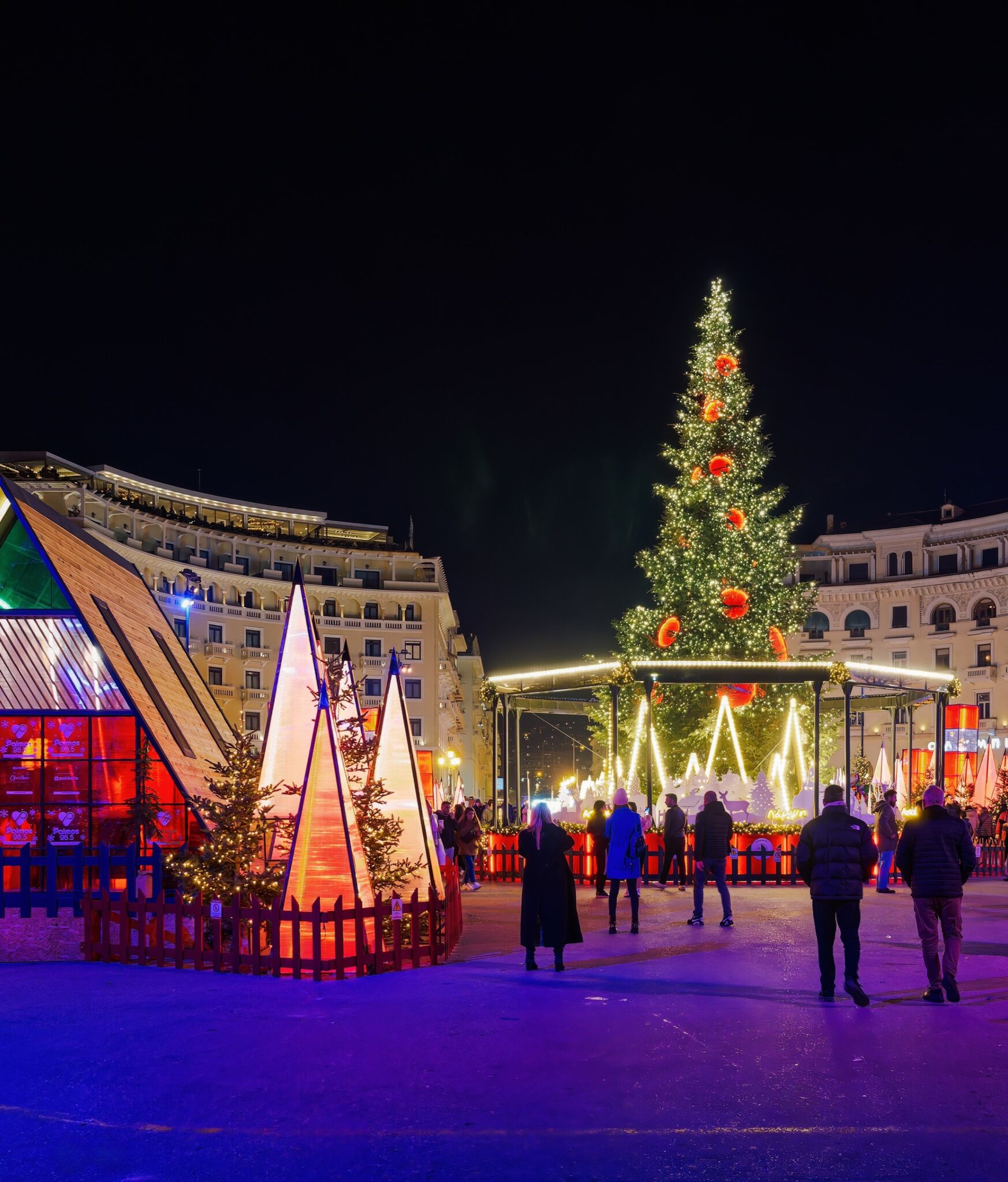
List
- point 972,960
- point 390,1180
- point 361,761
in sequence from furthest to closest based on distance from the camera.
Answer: point 361,761, point 972,960, point 390,1180

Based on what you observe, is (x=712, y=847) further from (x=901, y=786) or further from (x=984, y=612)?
(x=984, y=612)

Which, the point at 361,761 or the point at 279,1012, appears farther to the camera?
the point at 361,761

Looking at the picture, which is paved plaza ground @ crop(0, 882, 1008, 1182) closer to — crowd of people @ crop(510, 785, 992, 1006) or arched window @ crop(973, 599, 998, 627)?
crowd of people @ crop(510, 785, 992, 1006)

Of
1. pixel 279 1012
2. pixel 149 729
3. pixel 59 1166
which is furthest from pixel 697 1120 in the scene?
pixel 149 729

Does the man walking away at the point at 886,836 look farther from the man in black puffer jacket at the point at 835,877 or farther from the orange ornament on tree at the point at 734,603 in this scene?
the man in black puffer jacket at the point at 835,877

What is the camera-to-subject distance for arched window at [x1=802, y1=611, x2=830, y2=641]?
74.8 m

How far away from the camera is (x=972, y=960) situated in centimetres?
1238

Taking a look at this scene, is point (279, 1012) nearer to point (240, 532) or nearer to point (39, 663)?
point (39, 663)

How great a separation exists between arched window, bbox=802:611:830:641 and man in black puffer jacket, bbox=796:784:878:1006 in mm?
66003

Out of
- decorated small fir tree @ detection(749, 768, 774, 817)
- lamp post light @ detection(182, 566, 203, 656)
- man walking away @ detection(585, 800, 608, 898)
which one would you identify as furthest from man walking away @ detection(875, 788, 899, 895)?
lamp post light @ detection(182, 566, 203, 656)

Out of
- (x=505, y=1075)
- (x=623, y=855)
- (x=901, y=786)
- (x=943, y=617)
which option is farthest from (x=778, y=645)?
(x=943, y=617)

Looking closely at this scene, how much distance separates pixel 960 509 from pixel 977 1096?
7398 cm

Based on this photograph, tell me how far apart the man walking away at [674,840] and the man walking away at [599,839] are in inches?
53.4

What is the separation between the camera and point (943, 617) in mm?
71750
